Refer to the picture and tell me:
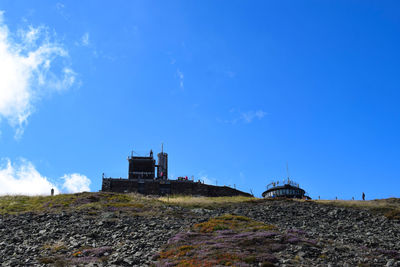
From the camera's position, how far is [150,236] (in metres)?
25.9

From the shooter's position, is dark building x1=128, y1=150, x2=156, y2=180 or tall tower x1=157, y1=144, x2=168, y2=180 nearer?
dark building x1=128, y1=150, x2=156, y2=180

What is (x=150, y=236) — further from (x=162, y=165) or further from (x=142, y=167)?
(x=162, y=165)

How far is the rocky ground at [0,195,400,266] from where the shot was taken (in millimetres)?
20141

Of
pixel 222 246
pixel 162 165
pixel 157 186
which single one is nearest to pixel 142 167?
pixel 162 165

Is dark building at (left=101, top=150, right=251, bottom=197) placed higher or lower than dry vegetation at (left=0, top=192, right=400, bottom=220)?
higher

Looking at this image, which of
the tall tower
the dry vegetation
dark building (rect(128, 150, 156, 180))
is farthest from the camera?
the tall tower

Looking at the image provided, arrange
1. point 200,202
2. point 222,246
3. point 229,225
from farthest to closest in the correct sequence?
point 200,202, point 229,225, point 222,246

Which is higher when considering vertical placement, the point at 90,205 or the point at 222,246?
the point at 90,205

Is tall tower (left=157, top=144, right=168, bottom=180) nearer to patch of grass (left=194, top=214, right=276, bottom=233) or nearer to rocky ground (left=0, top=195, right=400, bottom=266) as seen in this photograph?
rocky ground (left=0, top=195, right=400, bottom=266)

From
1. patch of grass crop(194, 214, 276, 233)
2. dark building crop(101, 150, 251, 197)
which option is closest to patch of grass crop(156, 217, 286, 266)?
patch of grass crop(194, 214, 276, 233)

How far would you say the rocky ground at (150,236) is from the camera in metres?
20.1

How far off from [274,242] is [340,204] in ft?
105

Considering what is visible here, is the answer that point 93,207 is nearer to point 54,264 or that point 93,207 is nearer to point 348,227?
point 54,264

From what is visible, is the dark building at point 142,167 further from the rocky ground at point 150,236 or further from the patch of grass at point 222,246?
the patch of grass at point 222,246
